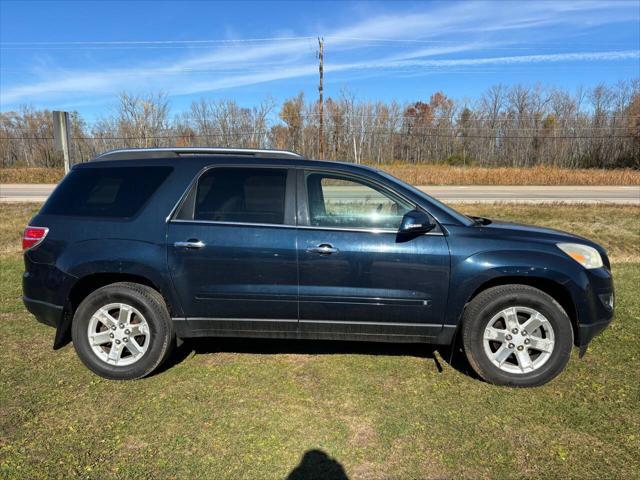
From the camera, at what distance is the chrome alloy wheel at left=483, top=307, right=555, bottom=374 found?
351 centimetres

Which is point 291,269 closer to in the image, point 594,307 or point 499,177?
point 594,307

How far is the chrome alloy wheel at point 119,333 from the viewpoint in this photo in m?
3.68

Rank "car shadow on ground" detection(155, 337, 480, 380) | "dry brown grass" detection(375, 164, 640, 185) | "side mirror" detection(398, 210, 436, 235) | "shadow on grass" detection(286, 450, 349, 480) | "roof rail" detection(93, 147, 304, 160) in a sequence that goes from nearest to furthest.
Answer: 1. "shadow on grass" detection(286, 450, 349, 480)
2. "side mirror" detection(398, 210, 436, 235)
3. "roof rail" detection(93, 147, 304, 160)
4. "car shadow on ground" detection(155, 337, 480, 380)
5. "dry brown grass" detection(375, 164, 640, 185)

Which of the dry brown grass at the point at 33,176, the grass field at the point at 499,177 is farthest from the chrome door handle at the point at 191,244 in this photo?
the dry brown grass at the point at 33,176

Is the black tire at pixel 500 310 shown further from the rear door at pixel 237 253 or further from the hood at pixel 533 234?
the rear door at pixel 237 253

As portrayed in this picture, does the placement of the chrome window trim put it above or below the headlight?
above

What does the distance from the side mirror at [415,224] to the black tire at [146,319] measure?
6.79 ft

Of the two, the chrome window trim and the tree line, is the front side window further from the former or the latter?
the tree line

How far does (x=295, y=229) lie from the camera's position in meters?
3.55

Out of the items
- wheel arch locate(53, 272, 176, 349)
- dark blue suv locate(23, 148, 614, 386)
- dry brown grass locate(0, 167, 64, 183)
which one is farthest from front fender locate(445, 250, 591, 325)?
dry brown grass locate(0, 167, 64, 183)

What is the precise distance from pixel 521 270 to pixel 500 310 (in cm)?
36

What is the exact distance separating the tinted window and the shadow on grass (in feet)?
5.75

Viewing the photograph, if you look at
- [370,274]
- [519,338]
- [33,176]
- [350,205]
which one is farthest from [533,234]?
[33,176]

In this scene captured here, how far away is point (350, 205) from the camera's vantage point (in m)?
3.78
